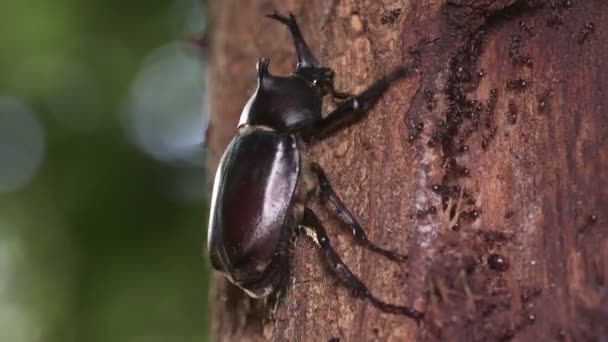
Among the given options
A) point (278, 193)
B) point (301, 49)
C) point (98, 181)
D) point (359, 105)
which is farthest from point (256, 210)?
point (98, 181)

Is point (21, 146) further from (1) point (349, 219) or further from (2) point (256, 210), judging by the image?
(1) point (349, 219)

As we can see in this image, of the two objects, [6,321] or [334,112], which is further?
[6,321]

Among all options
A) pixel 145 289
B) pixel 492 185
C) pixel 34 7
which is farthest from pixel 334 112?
pixel 34 7

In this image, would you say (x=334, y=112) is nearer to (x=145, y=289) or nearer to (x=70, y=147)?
(x=145, y=289)

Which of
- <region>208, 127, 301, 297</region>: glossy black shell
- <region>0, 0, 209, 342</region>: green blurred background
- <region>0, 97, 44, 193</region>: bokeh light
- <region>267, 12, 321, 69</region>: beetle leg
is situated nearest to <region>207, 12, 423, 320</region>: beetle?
<region>208, 127, 301, 297</region>: glossy black shell

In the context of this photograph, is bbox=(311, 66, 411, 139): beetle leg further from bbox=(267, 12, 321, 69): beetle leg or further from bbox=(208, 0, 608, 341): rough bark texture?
bbox=(267, 12, 321, 69): beetle leg
